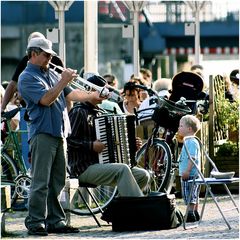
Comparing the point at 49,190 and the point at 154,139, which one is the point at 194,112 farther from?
the point at 49,190

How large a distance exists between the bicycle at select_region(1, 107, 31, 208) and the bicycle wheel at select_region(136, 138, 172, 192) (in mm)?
1392

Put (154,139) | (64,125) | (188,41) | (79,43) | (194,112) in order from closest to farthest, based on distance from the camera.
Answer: (64,125) → (154,139) → (194,112) → (79,43) → (188,41)

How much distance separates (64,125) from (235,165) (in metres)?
5.17

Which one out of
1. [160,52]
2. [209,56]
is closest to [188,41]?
[160,52]

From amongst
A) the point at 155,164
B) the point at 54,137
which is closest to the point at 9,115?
the point at 155,164

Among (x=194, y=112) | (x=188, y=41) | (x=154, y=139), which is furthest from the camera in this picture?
(x=188, y=41)

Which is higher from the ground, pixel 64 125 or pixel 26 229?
pixel 64 125

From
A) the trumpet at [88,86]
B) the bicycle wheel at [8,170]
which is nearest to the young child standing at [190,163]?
the trumpet at [88,86]

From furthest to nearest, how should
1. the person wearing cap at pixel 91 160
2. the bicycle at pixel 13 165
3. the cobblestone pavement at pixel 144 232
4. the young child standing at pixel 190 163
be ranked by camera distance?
the bicycle at pixel 13 165 → the young child standing at pixel 190 163 → the person wearing cap at pixel 91 160 → the cobblestone pavement at pixel 144 232

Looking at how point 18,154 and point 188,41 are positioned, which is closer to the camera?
point 18,154

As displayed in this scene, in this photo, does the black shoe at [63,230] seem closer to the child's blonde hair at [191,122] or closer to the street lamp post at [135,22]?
the child's blonde hair at [191,122]

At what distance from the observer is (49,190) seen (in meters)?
12.8

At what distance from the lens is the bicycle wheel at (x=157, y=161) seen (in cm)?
1470

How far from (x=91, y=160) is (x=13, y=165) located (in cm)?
256
